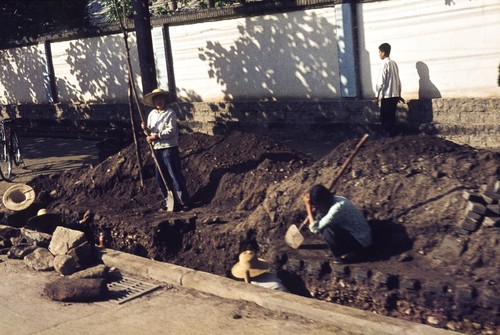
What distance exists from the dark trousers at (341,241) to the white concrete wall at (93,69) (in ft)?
36.8

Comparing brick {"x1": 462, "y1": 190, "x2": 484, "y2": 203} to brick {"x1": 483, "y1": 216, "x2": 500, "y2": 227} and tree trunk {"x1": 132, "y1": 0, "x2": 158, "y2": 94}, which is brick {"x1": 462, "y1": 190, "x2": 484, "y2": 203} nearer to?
brick {"x1": 483, "y1": 216, "x2": 500, "y2": 227}

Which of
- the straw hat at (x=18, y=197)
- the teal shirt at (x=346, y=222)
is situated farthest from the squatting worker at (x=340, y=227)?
the straw hat at (x=18, y=197)

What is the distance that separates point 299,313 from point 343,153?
2.90 metres

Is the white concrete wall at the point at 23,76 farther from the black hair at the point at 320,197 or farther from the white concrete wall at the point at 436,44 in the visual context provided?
the black hair at the point at 320,197

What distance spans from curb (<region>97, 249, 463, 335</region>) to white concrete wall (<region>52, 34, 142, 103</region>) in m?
10.0

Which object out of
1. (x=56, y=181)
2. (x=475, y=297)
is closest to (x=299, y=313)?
(x=475, y=297)

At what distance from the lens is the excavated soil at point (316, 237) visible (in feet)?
22.1

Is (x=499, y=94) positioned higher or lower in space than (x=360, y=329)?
higher

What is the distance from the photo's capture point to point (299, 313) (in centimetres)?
664

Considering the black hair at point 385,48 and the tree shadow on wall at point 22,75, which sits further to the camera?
the tree shadow on wall at point 22,75

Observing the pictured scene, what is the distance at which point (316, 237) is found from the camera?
803cm

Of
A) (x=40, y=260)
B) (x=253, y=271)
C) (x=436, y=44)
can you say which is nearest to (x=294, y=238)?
(x=253, y=271)

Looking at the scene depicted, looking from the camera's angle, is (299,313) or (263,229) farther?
(263,229)

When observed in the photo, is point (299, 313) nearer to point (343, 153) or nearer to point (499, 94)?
point (343, 153)
